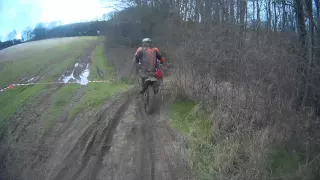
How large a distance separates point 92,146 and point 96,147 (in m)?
0.13

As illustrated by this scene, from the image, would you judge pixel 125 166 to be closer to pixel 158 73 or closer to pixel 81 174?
pixel 81 174

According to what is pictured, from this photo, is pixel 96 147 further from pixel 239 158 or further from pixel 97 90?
pixel 97 90

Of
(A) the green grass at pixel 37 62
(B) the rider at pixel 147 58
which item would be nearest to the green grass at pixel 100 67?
(A) the green grass at pixel 37 62

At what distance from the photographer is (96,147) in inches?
350

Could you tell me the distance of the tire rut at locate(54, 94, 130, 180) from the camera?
25.1ft

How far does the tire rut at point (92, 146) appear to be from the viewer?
7.66 metres

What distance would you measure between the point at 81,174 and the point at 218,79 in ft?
16.7

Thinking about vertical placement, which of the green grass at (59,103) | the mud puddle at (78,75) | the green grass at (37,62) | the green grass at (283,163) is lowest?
the green grass at (283,163)

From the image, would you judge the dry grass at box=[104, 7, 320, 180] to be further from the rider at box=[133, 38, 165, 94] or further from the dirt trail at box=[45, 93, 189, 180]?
the rider at box=[133, 38, 165, 94]

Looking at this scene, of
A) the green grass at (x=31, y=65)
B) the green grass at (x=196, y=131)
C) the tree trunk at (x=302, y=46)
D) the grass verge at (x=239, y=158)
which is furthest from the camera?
the green grass at (x=31, y=65)

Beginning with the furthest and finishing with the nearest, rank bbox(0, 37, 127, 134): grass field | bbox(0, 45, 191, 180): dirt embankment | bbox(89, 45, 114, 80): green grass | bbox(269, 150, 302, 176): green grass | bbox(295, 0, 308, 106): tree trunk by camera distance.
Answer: bbox(89, 45, 114, 80): green grass → bbox(0, 37, 127, 134): grass field → bbox(295, 0, 308, 106): tree trunk → bbox(0, 45, 191, 180): dirt embankment → bbox(269, 150, 302, 176): green grass

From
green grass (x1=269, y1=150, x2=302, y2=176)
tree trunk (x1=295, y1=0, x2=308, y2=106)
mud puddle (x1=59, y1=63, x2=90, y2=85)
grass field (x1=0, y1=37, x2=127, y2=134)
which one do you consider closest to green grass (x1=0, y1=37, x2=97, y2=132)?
grass field (x1=0, y1=37, x2=127, y2=134)

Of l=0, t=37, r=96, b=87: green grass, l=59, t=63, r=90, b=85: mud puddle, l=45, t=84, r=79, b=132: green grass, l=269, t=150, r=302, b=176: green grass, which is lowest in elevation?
l=269, t=150, r=302, b=176: green grass

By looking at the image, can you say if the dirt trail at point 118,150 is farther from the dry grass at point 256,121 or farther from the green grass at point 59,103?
the green grass at point 59,103
